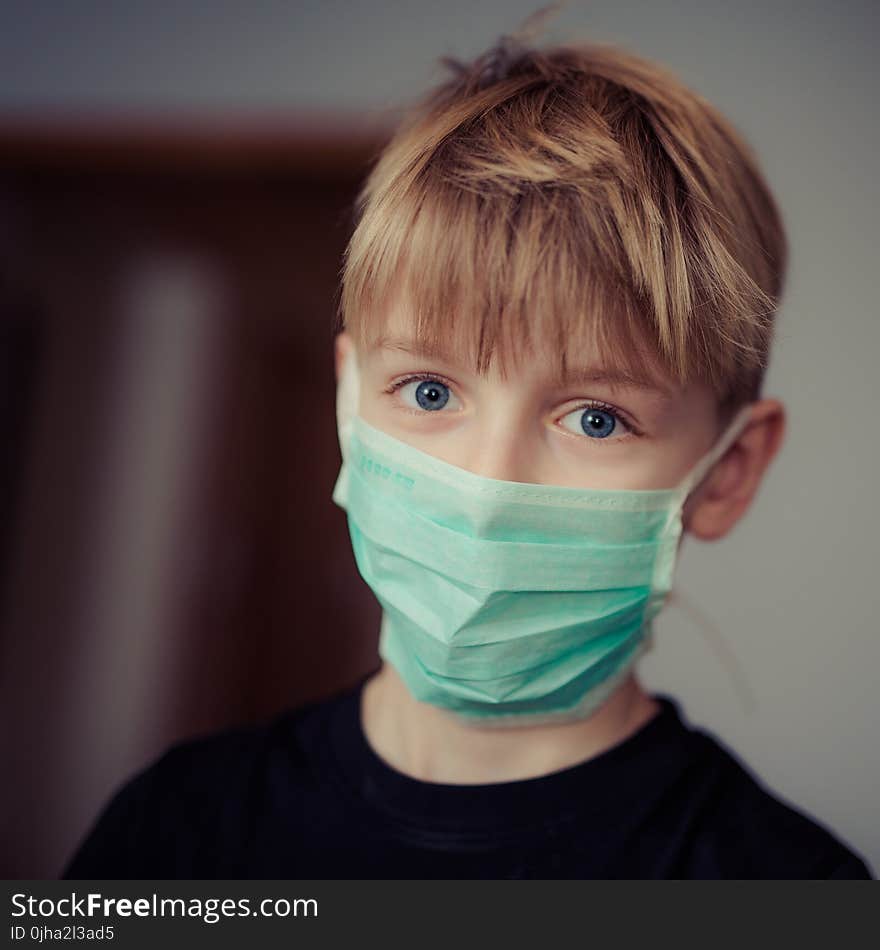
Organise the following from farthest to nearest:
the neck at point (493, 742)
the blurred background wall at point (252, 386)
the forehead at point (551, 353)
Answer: the blurred background wall at point (252, 386)
the neck at point (493, 742)
the forehead at point (551, 353)

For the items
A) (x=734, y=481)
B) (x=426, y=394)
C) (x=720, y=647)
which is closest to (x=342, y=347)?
(x=426, y=394)

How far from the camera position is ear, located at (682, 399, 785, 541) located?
100cm

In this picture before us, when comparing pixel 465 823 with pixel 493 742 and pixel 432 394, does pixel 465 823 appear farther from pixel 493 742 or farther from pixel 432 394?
pixel 432 394

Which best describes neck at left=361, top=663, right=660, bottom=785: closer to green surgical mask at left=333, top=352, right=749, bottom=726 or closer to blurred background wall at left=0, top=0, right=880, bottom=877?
green surgical mask at left=333, top=352, right=749, bottom=726

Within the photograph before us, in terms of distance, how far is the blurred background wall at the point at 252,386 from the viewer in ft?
6.29

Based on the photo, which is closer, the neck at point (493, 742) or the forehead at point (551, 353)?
the forehead at point (551, 353)

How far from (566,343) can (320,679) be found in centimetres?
167

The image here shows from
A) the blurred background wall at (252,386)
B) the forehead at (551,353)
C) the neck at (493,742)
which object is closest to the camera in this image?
the forehead at (551,353)

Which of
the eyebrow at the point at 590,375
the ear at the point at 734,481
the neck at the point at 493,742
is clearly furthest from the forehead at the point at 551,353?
the neck at the point at 493,742

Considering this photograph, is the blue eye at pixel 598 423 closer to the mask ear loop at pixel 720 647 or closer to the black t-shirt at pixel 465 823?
the black t-shirt at pixel 465 823

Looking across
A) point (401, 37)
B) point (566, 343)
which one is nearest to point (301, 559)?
point (401, 37)

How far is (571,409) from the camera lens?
873 millimetres

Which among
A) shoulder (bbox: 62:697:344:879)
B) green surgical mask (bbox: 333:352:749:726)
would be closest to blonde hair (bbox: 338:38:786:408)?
green surgical mask (bbox: 333:352:749:726)

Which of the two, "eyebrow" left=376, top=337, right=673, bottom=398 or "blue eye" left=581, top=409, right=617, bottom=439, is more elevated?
"eyebrow" left=376, top=337, right=673, bottom=398
